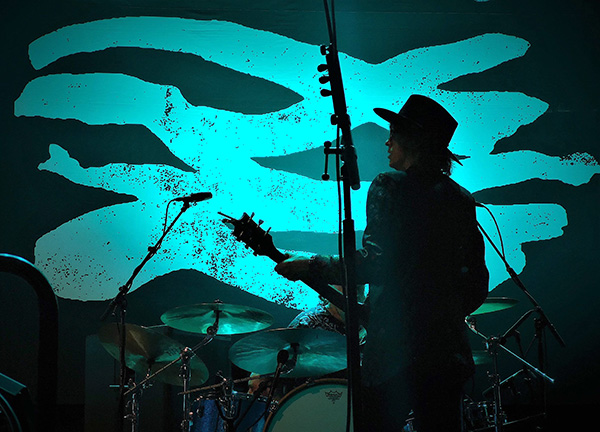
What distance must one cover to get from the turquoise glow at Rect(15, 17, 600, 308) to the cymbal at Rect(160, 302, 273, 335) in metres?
1.07

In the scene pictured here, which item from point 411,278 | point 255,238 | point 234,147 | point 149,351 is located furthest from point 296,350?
point 234,147

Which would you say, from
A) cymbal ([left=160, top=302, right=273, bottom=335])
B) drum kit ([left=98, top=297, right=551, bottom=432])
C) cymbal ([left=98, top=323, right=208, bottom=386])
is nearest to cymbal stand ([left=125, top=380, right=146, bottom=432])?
drum kit ([left=98, top=297, right=551, bottom=432])

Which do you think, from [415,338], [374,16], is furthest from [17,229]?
[415,338]

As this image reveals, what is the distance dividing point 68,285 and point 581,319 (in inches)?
176

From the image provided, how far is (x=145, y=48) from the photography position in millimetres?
5297

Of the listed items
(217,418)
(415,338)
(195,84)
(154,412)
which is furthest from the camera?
(195,84)

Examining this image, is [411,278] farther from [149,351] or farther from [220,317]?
[149,351]

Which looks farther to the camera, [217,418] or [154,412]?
[154,412]

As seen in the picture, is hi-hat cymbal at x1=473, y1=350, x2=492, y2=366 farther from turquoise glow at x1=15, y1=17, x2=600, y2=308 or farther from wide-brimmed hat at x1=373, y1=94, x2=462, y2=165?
wide-brimmed hat at x1=373, y1=94, x2=462, y2=165

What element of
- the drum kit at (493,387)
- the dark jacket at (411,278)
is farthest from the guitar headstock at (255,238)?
the drum kit at (493,387)

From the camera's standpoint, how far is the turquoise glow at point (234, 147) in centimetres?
500

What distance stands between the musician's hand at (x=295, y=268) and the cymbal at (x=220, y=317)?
5.53 feet

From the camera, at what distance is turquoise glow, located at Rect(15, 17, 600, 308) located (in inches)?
197

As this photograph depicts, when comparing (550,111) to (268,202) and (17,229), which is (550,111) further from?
(17,229)
